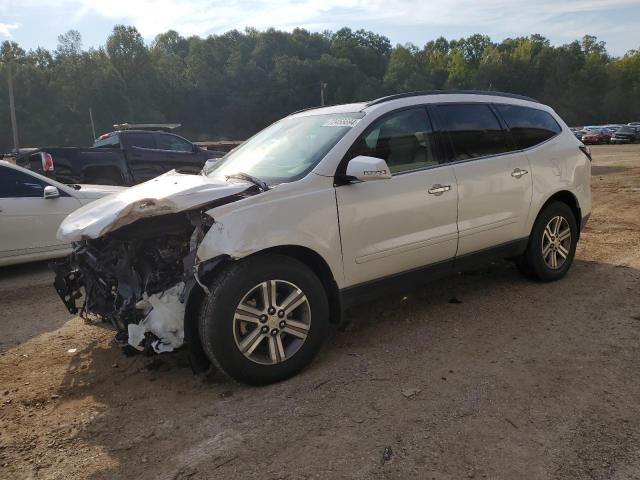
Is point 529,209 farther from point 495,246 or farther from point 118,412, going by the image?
point 118,412

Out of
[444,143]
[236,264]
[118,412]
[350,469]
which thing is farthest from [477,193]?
[118,412]

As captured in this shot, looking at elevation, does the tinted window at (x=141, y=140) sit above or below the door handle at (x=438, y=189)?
above

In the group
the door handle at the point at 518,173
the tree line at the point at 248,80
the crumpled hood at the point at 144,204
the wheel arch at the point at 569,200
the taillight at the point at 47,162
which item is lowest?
the wheel arch at the point at 569,200

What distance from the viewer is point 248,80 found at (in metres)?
96.8

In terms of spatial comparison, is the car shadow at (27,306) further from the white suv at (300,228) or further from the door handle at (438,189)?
the door handle at (438,189)

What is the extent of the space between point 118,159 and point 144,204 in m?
8.51

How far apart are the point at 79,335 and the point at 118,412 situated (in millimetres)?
1509

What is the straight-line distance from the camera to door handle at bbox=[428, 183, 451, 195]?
4180 millimetres

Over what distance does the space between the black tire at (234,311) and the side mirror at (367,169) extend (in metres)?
0.71

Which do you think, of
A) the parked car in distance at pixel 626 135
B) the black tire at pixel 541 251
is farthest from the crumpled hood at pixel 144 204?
the parked car in distance at pixel 626 135

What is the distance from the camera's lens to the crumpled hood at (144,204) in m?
3.34

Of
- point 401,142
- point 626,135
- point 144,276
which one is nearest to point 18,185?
point 144,276

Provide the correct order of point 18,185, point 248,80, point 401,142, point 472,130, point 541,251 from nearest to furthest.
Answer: point 401,142
point 472,130
point 541,251
point 18,185
point 248,80

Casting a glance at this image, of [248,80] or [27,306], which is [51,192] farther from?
[248,80]
